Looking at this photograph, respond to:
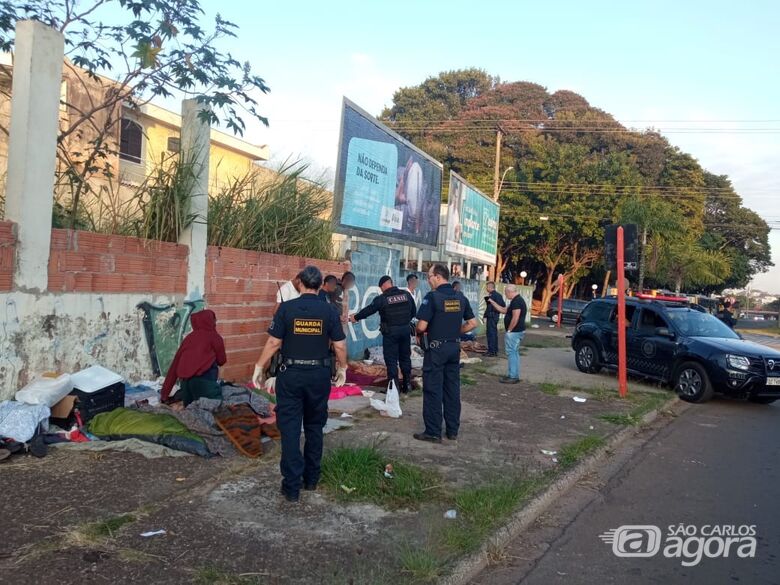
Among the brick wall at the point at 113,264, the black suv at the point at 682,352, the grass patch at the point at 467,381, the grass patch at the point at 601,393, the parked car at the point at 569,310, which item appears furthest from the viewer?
the parked car at the point at 569,310

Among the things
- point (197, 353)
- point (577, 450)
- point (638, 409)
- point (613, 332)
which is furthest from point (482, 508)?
point (613, 332)

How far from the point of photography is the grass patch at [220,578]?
3.68m

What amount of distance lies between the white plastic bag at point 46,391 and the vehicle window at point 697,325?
9.72 metres

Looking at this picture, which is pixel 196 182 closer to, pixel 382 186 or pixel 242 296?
pixel 242 296

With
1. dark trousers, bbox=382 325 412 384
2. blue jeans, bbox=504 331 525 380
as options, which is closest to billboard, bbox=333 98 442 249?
dark trousers, bbox=382 325 412 384

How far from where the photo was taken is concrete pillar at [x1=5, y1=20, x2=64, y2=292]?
608cm

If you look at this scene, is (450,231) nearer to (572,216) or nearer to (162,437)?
(162,437)

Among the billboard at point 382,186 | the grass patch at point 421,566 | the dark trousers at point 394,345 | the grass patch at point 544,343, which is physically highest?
the billboard at point 382,186

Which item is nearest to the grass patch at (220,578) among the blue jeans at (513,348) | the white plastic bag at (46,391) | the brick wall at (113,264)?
the white plastic bag at (46,391)

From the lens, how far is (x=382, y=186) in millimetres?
14203

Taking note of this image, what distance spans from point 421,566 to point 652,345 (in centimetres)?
928

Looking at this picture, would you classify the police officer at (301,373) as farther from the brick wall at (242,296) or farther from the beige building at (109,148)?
the brick wall at (242,296)

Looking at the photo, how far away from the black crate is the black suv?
29.2 feet

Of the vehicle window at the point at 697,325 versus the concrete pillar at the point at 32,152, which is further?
the vehicle window at the point at 697,325
